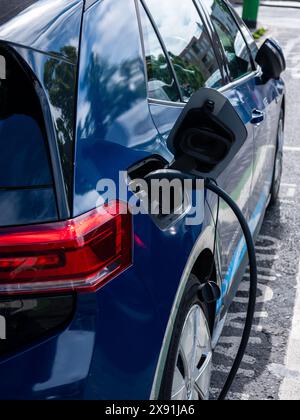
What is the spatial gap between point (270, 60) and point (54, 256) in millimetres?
2499

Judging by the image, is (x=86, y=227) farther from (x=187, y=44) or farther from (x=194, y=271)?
(x=187, y=44)

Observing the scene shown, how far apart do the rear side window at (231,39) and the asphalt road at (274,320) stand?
3.97 feet

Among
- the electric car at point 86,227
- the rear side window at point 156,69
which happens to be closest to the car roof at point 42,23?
the electric car at point 86,227

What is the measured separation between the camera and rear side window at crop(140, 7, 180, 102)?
2.60 metres

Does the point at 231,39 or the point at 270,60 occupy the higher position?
the point at 231,39

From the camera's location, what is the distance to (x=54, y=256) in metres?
1.87

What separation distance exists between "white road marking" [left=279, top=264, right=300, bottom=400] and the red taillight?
1.62 meters

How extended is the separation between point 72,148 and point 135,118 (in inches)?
15.5

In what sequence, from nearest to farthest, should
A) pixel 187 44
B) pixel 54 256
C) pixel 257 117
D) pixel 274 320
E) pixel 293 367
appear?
pixel 54 256 → pixel 187 44 → pixel 293 367 → pixel 257 117 → pixel 274 320

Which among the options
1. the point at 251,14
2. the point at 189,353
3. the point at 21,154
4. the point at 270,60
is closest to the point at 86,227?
the point at 21,154

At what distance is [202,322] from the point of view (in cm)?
272

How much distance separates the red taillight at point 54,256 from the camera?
1854mm

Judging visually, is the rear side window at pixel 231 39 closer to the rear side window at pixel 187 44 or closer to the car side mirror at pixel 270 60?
the car side mirror at pixel 270 60

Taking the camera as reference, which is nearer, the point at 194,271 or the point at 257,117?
the point at 194,271
